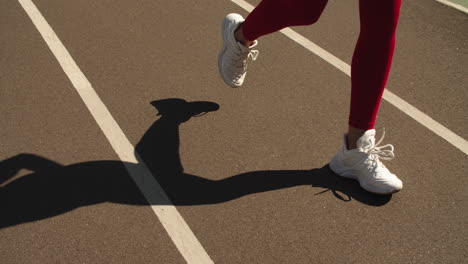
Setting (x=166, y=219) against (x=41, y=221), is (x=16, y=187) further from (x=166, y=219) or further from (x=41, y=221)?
(x=166, y=219)

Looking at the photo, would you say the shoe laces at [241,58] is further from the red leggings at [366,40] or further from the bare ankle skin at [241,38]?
the red leggings at [366,40]

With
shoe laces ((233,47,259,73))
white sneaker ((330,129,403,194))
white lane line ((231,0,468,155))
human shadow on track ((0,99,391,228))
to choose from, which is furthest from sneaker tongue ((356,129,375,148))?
shoe laces ((233,47,259,73))

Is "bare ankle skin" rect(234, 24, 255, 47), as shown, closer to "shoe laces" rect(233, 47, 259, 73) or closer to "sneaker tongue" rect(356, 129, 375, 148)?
"shoe laces" rect(233, 47, 259, 73)

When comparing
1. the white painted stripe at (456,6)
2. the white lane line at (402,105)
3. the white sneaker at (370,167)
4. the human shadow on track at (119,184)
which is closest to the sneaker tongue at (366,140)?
the white sneaker at (370,167)

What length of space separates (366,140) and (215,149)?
41.5 inches

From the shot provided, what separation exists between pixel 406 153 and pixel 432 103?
758 mm

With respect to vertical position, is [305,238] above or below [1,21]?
below

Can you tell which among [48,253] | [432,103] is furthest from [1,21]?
[432,103]

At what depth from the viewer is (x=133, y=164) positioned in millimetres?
3375

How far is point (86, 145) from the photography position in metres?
3.49

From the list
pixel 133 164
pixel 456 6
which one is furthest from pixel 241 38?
pixel 456 6

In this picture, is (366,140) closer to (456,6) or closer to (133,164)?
(133,164)

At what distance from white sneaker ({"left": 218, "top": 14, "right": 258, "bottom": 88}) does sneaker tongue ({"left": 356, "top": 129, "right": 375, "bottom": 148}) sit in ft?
3.72

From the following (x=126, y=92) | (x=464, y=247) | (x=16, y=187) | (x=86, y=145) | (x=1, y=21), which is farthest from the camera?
(x=1, y=21)
